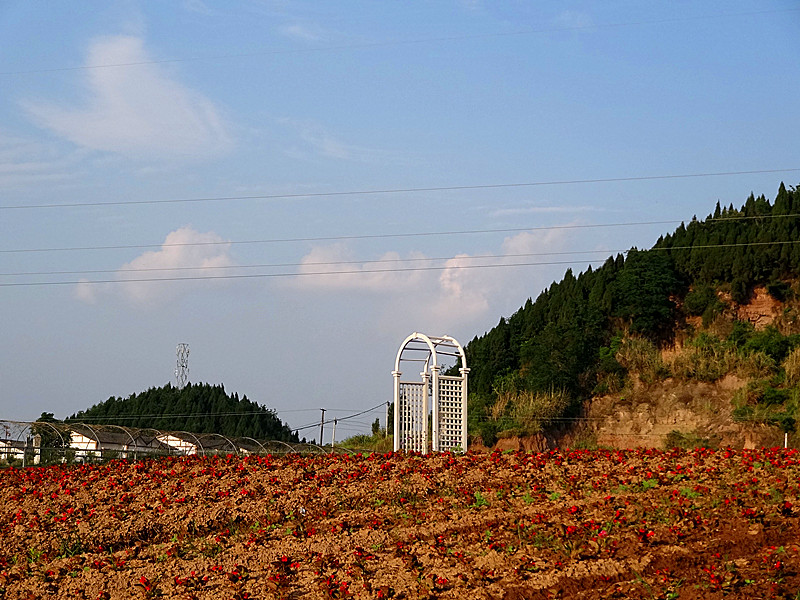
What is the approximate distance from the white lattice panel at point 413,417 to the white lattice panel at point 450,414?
42cm

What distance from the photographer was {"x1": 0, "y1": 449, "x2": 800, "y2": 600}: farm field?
6.23 m

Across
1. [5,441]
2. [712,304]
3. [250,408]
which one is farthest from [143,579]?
[250,408]

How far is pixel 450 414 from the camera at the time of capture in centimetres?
1596

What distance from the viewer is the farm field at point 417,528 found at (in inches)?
245

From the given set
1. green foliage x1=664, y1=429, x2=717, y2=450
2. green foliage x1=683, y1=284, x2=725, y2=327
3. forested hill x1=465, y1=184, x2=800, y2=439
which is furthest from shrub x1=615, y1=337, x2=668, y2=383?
green foliage x1=664, y1=429, x2=717, y2=450

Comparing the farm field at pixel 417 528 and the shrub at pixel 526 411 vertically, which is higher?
the shrub at pixel 526 411

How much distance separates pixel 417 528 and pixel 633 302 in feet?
66.1

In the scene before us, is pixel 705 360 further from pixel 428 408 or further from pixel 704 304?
pixel 428 408

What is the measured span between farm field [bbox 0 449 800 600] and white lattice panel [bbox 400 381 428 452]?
18.1 feet

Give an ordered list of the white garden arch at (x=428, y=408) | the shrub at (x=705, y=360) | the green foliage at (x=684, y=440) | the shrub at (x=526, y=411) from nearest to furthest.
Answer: the white garden arch at (x=428, y=408) → the green foliage at (x=684, y=440) → the shrub at (x=705, y=360) → the shrub at (x=526, y=411)

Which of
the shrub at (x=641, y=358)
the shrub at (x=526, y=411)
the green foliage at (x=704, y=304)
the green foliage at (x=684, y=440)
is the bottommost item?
the green foliage at (x=684, y=440)

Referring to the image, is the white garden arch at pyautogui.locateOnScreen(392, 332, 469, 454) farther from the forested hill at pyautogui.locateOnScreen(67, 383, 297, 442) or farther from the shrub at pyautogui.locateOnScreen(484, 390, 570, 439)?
the forested hill at pyautogui.locateOnScreen(67, 383, 297, 442)

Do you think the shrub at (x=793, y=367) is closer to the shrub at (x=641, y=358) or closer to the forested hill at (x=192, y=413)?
the shrub at (x=641, y=358)

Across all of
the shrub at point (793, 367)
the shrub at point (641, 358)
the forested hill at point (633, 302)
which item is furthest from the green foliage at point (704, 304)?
the shrub at point (793, 367)
